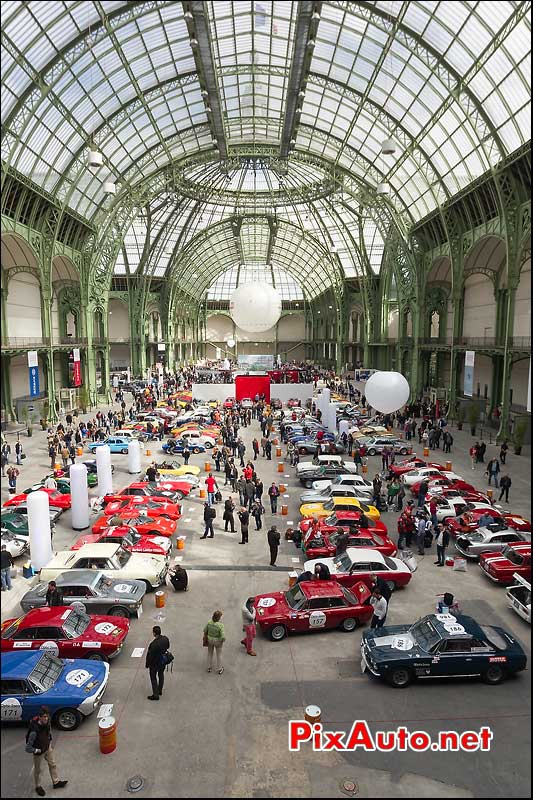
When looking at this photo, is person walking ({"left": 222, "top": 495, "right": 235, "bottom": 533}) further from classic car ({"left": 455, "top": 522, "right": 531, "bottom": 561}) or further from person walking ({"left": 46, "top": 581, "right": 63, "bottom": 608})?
classic car ({"left": 455, "top": 522, "right": 531, "bottom": 561})

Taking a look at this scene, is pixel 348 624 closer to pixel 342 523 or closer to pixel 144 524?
pixel 342 523

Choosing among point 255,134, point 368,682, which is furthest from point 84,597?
point 255,134

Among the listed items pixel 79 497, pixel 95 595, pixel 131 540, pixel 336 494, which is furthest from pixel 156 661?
pixel 336 494

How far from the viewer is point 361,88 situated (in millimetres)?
31391

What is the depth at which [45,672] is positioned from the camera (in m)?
8.48

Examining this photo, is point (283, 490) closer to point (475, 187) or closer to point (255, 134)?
point (475, 187)

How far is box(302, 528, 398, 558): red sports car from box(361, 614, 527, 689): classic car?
4.64 m

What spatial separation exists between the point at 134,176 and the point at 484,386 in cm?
3248

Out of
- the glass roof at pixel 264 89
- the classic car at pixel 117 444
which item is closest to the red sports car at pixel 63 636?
the glass roof at pixel 264 89

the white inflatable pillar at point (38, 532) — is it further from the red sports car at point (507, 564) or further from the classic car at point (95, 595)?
the red sports car at point (507, 564)

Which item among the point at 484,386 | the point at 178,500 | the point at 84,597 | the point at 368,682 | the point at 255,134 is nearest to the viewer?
the point at 368,682

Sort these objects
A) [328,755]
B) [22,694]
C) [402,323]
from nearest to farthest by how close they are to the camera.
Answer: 1. [328,755]
2. [22,694]
3. [402,323]

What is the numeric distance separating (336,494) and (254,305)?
68.5 feet

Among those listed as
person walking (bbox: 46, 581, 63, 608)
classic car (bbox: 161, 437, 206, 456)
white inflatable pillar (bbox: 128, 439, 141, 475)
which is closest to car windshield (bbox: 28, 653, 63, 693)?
person walking (bbox: 46, 581, 63, 608)
